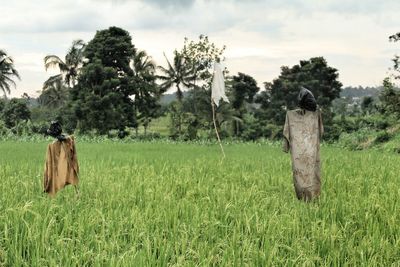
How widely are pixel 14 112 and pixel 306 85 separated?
2036 centimetres

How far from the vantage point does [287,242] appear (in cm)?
421

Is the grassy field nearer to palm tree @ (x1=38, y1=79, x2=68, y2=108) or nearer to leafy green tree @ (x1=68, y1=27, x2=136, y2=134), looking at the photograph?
leafy green tree @ (x1=68, y1=27, x2=136, y2=134)

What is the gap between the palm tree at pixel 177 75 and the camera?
32.4 m

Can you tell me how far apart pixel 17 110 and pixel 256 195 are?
32.5m

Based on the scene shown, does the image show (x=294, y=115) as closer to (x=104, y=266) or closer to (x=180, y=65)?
(x=104, y=266)

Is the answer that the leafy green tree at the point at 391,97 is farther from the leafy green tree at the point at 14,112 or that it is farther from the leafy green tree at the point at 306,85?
the leafy green tree at the point at 14,112

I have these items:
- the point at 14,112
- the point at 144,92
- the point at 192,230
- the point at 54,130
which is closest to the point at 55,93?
the point at 14,112

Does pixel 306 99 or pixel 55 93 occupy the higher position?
pixel 55 93

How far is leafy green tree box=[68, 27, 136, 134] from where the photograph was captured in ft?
83.9

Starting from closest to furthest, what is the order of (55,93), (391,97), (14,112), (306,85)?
(391,97), (306,85), (14,112), (55,93)

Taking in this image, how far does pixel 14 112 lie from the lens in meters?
35.5

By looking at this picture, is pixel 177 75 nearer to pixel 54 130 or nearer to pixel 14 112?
pixel 14 112

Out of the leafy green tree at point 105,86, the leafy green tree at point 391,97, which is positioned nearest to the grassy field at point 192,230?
the leafy green tree at point 391,97

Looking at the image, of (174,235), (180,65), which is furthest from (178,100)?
(174,235)
